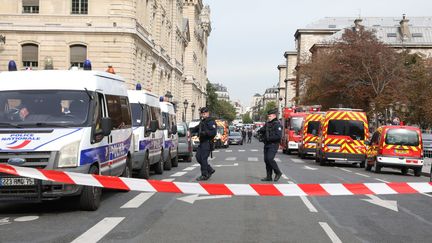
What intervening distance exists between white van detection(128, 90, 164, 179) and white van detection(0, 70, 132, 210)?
3.44 metres

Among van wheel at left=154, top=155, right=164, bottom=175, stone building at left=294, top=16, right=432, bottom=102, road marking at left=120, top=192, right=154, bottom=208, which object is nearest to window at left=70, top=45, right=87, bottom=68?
van wheel at left=154, top=155, right=164, bottom=175

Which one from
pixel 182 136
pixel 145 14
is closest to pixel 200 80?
pixel 145 14

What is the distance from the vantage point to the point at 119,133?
1200 centimetres

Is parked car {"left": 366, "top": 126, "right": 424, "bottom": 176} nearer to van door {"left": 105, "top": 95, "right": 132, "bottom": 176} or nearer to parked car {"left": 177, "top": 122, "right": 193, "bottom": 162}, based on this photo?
parked car {"left": 177, "top": 122, "right": 193, "bottom": 162}

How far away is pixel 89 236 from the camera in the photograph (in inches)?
300

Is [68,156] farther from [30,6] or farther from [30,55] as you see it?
[30,6]

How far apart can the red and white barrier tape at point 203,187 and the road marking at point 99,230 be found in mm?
568

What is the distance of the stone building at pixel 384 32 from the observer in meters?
97.8

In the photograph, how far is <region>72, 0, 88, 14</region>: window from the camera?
42.9 metres

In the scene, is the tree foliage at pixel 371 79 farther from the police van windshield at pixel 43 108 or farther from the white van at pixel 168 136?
the police van windshield at pixel 43 108

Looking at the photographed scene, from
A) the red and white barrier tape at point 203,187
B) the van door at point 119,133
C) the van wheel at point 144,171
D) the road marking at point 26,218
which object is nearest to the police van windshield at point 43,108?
the van door at point 119,133

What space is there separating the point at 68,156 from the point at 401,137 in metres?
16.4

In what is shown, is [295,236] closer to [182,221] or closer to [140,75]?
[182,221]

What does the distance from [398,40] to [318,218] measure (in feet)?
317
